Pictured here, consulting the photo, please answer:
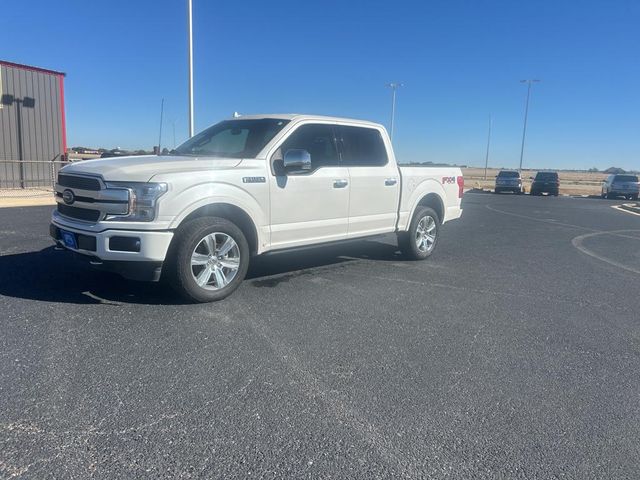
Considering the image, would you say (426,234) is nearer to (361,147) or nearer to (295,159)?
(361,147)

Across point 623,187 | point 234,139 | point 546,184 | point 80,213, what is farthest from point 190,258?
point 623,187

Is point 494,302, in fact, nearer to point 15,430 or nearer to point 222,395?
point 222,395

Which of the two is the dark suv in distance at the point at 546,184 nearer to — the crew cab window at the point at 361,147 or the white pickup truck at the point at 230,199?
the white pickup truck at the point at 230,199

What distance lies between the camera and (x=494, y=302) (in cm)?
571

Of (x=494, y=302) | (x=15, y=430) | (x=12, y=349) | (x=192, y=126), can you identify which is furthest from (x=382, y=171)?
(x=192, y=126)

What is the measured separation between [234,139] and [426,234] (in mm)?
3439

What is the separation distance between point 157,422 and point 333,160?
4249 mm

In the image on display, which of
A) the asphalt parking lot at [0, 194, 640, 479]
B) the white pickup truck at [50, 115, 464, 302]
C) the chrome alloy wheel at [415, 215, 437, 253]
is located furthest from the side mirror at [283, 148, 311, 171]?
the chrome alloy wheel at [415, 215, 437, 253]

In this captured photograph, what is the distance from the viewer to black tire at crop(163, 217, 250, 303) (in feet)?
16.1

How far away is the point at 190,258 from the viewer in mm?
4965

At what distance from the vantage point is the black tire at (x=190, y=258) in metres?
4.91

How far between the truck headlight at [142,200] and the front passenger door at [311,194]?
1.34 m

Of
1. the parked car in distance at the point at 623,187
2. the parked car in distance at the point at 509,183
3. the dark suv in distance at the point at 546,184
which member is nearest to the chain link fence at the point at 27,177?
the parked car in distance at the point at 509,183

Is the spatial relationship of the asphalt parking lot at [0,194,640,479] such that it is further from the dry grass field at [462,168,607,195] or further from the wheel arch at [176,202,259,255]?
the dry grass field at [462,168,607,195]
